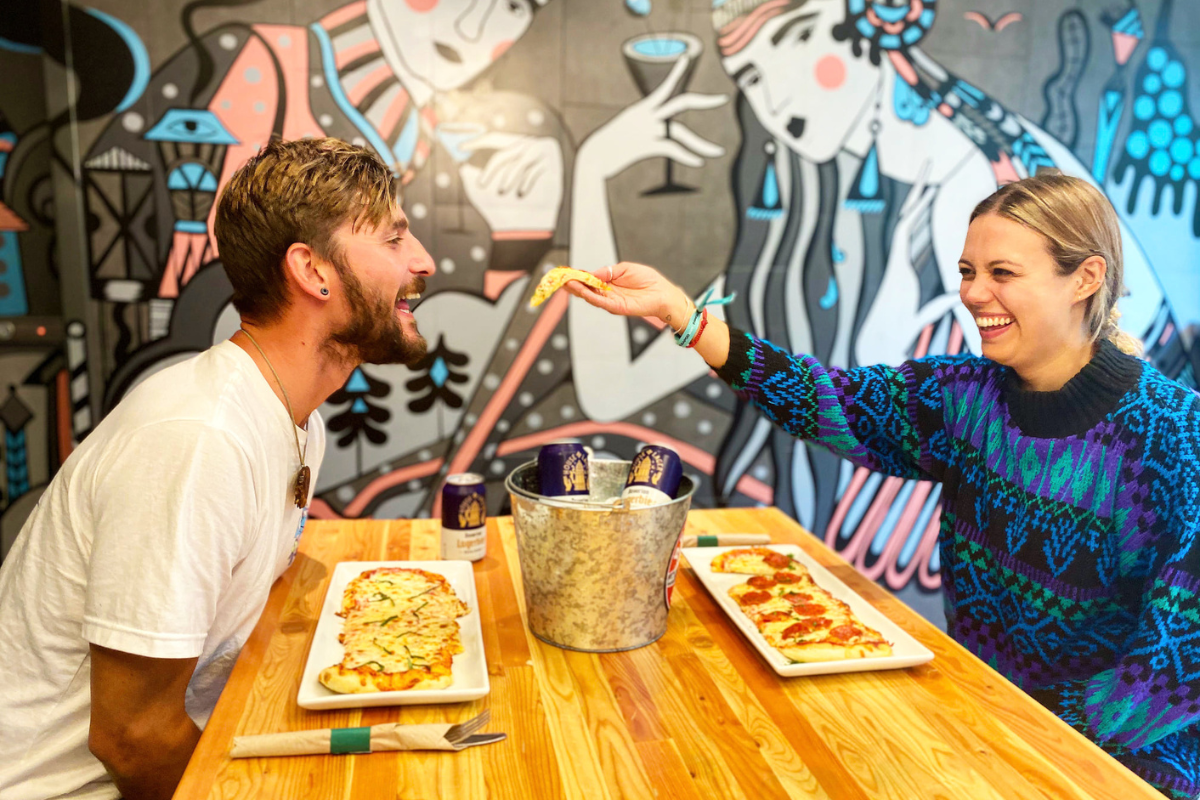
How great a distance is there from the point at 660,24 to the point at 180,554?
262cm

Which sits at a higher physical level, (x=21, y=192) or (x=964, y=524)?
(x=21, y=192)

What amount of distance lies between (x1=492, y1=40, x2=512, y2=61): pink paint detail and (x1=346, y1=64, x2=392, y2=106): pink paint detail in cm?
38

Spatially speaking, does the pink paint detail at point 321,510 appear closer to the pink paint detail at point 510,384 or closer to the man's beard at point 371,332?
the pink paint detail at point 510,384

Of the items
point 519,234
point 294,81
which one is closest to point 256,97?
point 294,81

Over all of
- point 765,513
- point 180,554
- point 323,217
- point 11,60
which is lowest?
point 765,513

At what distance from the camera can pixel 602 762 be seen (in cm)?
96

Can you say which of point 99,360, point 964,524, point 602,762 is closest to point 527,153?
point 99,360

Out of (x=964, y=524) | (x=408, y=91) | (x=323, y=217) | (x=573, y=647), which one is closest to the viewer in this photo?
(x=573, y=647)

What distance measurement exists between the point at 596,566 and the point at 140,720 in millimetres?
634

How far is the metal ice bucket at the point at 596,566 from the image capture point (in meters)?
1.13

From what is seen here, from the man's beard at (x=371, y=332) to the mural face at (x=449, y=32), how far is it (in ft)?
5.64

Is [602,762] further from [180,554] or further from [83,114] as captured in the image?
[83,114]

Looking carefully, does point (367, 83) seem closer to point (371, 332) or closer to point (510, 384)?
point (510, 384)

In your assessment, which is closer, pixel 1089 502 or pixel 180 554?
pixel 180 554
